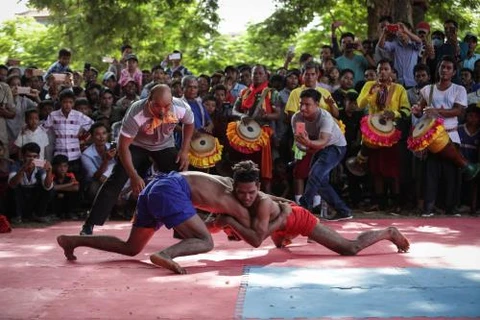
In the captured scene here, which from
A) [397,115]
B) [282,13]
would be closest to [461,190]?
[397,115]

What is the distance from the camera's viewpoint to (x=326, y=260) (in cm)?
646

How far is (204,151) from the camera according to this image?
10008 millimetres

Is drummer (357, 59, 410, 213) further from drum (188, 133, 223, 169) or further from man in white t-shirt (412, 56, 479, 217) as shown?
drum (188, 133, 223, 169)

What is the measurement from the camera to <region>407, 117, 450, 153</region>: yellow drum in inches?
374

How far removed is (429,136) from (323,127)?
1.42 m

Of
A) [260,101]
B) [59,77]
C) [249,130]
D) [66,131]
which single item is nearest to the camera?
[249,130]

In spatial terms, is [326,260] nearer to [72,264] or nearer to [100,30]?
[72,264]

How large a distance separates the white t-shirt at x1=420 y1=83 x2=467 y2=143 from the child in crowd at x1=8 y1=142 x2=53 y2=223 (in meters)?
4.62

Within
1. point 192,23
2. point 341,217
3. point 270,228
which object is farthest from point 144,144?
point 192,23

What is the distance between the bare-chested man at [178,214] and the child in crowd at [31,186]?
10.7 ft

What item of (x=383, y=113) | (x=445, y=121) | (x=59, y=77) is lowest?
(x=445, y=121)

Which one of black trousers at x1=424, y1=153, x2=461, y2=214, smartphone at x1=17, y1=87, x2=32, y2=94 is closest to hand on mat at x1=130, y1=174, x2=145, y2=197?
smartphone at x1=17, y1=87, x2=32, y2=94

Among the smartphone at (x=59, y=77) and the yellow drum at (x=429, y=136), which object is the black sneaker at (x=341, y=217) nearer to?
the yellow drum at (x=429, y=136)

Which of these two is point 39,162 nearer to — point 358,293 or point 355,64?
point 355,64
